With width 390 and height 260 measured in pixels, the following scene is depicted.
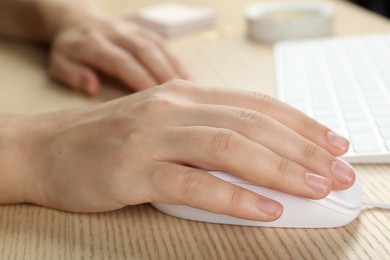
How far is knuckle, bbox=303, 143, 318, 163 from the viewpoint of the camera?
0.53 m

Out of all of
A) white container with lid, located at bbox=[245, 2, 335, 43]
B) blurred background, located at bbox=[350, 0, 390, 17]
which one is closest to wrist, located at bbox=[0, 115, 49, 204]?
white container with lid, located at bbox=[245, 2, 335, 43]

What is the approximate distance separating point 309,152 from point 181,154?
11 centimetres

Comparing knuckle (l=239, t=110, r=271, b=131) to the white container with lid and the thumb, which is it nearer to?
the thumb

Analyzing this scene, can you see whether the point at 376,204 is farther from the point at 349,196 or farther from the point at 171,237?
the point at 171,237

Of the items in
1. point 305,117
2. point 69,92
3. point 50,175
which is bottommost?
point 69,92

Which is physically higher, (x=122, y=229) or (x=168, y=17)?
(x=122, y=229)

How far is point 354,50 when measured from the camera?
0.91 m

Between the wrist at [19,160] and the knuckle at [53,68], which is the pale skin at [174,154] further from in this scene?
the knuckle at [53,68]

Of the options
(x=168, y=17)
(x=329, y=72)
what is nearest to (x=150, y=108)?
(x=329, y=72)

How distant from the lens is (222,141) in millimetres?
532

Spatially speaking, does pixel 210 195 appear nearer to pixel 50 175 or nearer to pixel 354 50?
pixel 50 175

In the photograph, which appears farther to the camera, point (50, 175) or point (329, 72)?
point (329, 72)

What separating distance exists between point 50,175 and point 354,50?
20.6 inches

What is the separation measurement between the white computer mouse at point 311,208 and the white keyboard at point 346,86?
0.10 meters
